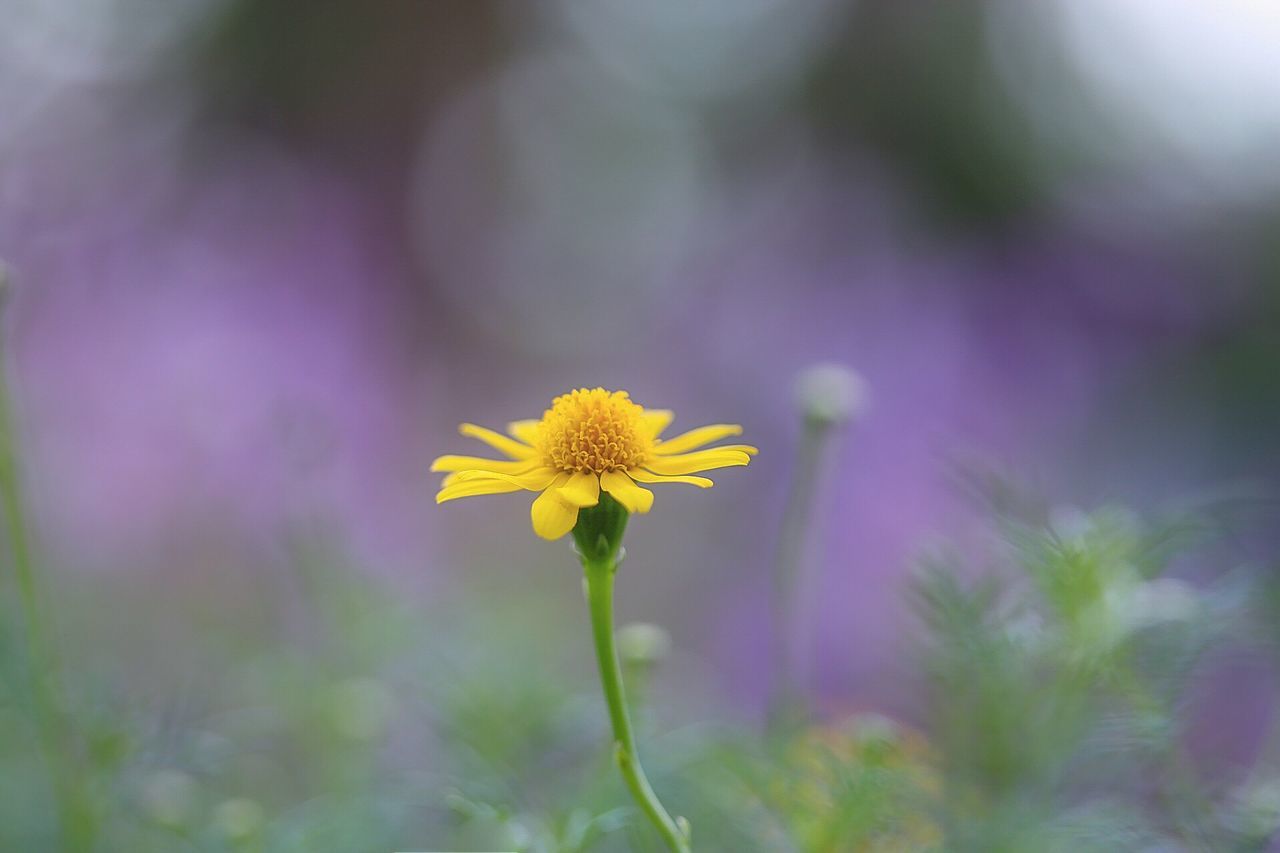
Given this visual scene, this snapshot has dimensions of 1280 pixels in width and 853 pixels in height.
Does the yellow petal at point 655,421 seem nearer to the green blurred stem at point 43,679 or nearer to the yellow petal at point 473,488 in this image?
the yellow petal at point 473,488

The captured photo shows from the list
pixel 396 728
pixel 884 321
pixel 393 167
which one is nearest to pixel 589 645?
pixel 396 728

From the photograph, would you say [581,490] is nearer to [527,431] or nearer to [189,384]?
[527,431]

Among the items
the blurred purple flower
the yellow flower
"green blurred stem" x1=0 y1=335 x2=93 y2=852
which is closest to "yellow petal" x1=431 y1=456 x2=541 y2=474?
the yellow flower

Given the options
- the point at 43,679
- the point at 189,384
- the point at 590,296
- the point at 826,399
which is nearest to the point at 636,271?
the point at 590,296

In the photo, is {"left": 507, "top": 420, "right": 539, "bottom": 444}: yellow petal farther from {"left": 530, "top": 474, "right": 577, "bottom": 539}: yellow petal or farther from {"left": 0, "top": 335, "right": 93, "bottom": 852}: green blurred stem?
{"left": 0, "top": 335, "right": 93, "bottom": 852}: green blurred stem

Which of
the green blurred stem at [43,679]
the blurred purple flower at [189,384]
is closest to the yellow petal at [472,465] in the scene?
the green blurred stem at [43,679]
